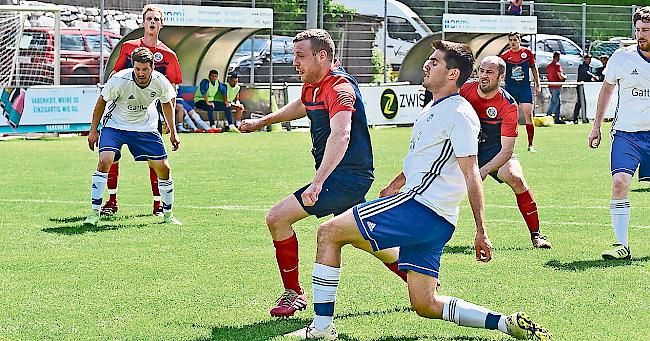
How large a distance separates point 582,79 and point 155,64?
72.8ft

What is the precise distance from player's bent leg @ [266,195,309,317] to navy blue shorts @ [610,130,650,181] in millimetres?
3370

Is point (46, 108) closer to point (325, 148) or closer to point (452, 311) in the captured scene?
point (325, 148)

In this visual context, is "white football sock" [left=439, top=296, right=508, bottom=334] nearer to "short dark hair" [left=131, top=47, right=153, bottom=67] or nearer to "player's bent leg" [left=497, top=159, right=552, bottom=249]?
"player's bent leg" [left=497, top=159, right=552, bottom=249]

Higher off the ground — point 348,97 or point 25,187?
point 348,97

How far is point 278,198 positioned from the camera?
542 inches

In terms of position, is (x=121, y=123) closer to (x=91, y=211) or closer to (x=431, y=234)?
(x=91, y=211)

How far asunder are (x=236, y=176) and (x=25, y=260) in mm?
7254

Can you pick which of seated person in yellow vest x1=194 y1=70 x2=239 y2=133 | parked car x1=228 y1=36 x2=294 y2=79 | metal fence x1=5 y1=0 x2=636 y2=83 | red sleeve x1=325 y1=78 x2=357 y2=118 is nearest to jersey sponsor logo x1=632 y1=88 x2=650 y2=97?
red sleeve x1=325 y1=78 x2=357 y2=118

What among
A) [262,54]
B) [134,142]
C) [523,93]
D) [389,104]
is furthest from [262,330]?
[262,54]

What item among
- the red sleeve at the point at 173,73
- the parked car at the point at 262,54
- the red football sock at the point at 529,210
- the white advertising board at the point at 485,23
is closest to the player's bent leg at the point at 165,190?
the red sleeve at the point at 173,73

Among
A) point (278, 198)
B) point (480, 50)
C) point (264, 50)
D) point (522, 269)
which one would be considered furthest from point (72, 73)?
point (522, 269)

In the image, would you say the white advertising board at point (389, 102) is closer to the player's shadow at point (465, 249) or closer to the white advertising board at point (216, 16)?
the white advertising board at point (216, 16)

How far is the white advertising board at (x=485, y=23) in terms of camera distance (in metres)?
30.5

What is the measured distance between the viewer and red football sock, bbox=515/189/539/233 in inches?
400
